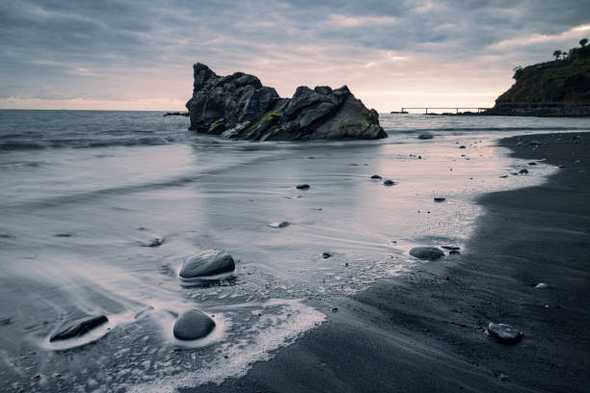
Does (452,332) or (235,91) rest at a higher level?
(235,91)

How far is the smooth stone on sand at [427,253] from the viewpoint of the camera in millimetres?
4225

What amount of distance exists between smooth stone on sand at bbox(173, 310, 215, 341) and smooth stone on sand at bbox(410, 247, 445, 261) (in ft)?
7.70

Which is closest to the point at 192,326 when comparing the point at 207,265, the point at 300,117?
the point at 207,265

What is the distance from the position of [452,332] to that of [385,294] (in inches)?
28.5

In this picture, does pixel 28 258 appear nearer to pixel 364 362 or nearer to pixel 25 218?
pixel 25 218

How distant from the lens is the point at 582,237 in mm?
4855

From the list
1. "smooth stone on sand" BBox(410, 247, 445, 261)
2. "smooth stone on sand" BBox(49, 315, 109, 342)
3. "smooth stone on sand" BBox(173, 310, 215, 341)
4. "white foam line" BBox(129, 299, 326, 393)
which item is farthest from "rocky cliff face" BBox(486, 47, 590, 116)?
"smooth stone on sand" BBox(49, 315, 109, 342)

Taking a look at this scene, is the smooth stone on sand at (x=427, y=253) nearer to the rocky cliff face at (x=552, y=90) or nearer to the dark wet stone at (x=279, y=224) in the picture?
the dark wet stone at (x=279, y=224)

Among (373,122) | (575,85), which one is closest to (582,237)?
(373,122)

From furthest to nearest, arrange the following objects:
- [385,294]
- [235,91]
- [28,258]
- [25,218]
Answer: [235,91] → [25,218] → [28,258] → [385,294]

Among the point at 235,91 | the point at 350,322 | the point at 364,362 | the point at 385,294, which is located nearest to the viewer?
the point at 364,362

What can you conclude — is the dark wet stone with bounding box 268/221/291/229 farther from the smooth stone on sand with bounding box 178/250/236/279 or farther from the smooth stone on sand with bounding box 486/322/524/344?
the smooth stone on sand with bounding box 486/322/524/344

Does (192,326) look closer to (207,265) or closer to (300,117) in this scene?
(207,265)

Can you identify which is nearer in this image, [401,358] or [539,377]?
[539,377]
